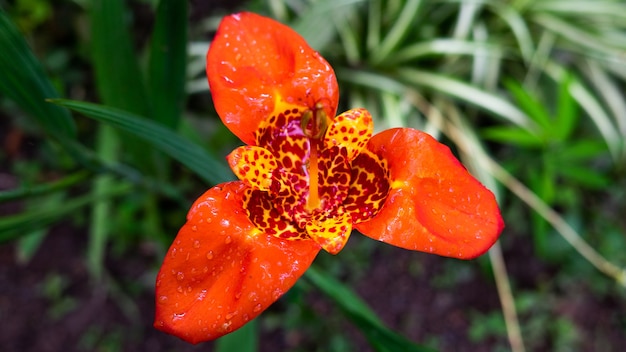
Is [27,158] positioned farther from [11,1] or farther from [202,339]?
[202,339]

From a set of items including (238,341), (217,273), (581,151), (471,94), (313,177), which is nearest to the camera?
(217,273)

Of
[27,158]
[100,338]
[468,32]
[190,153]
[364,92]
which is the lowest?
[100,338]

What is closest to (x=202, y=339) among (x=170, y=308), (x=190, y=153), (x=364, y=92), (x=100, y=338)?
(x=170, y=308)

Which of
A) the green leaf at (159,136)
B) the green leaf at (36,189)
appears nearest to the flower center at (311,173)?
the green leaf at (159,136)

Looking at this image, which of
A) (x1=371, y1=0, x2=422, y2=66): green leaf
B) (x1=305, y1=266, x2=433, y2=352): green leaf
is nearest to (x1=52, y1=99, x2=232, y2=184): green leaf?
(x1=305, y1=266, x2=433, y2=352): green leaf

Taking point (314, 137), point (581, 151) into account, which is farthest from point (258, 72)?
point (581, 151)

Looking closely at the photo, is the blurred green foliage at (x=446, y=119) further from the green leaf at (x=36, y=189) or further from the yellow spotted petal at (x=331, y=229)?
the yellow spotted petal at (x=331, y=229)

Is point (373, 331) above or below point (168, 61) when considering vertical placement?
below

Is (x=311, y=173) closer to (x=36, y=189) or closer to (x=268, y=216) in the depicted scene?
(x=268, y=216)

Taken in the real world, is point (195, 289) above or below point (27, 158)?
above
